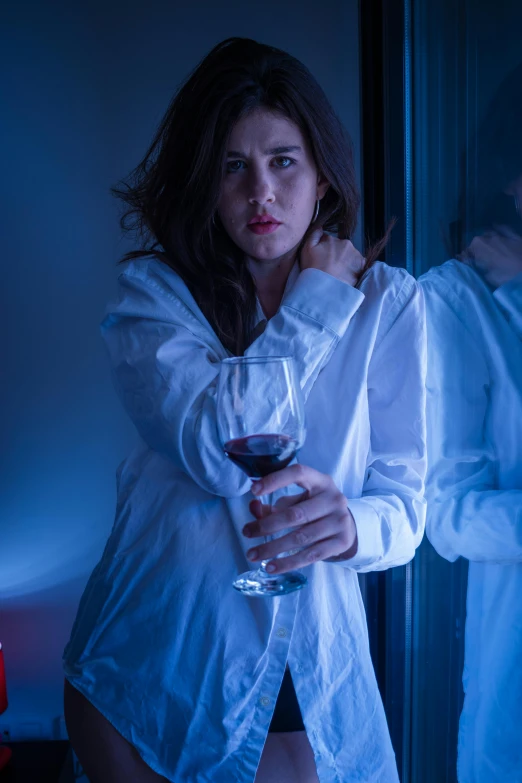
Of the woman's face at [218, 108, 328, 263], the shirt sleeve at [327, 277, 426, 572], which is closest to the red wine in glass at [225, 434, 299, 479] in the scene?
the shirt sleeve at [327, 277, 426, 572]

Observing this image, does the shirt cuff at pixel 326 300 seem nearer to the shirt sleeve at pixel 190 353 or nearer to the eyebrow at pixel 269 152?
the shirt sleeve at pixel 190 353

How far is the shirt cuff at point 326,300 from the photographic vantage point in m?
1.08

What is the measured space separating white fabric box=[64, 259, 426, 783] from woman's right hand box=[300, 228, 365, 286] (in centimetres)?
4

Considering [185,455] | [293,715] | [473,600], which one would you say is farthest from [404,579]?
A: [185,455]

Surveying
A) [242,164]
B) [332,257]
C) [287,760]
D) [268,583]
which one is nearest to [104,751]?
[287,760]

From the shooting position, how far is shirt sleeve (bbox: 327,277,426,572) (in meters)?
1.04

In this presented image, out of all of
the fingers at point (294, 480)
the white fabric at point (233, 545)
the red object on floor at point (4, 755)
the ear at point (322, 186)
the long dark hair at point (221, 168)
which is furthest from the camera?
the red object on floor at point (4, 755)

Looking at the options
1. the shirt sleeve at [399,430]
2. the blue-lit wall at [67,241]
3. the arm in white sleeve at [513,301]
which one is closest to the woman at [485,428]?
the arm in white sleeve at [513,301]

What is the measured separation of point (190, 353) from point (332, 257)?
324mm

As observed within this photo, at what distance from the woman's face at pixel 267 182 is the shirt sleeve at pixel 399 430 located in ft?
0.79

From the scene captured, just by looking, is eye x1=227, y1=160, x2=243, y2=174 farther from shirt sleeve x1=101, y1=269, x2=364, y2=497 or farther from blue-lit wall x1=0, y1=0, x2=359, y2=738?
blue-lit wall x1=0, y1=0, x2=359, y2=738

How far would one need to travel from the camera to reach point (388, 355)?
1.14 metres

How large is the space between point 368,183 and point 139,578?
1.31m

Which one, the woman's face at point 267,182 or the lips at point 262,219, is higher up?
the woman's face at point 267,182
